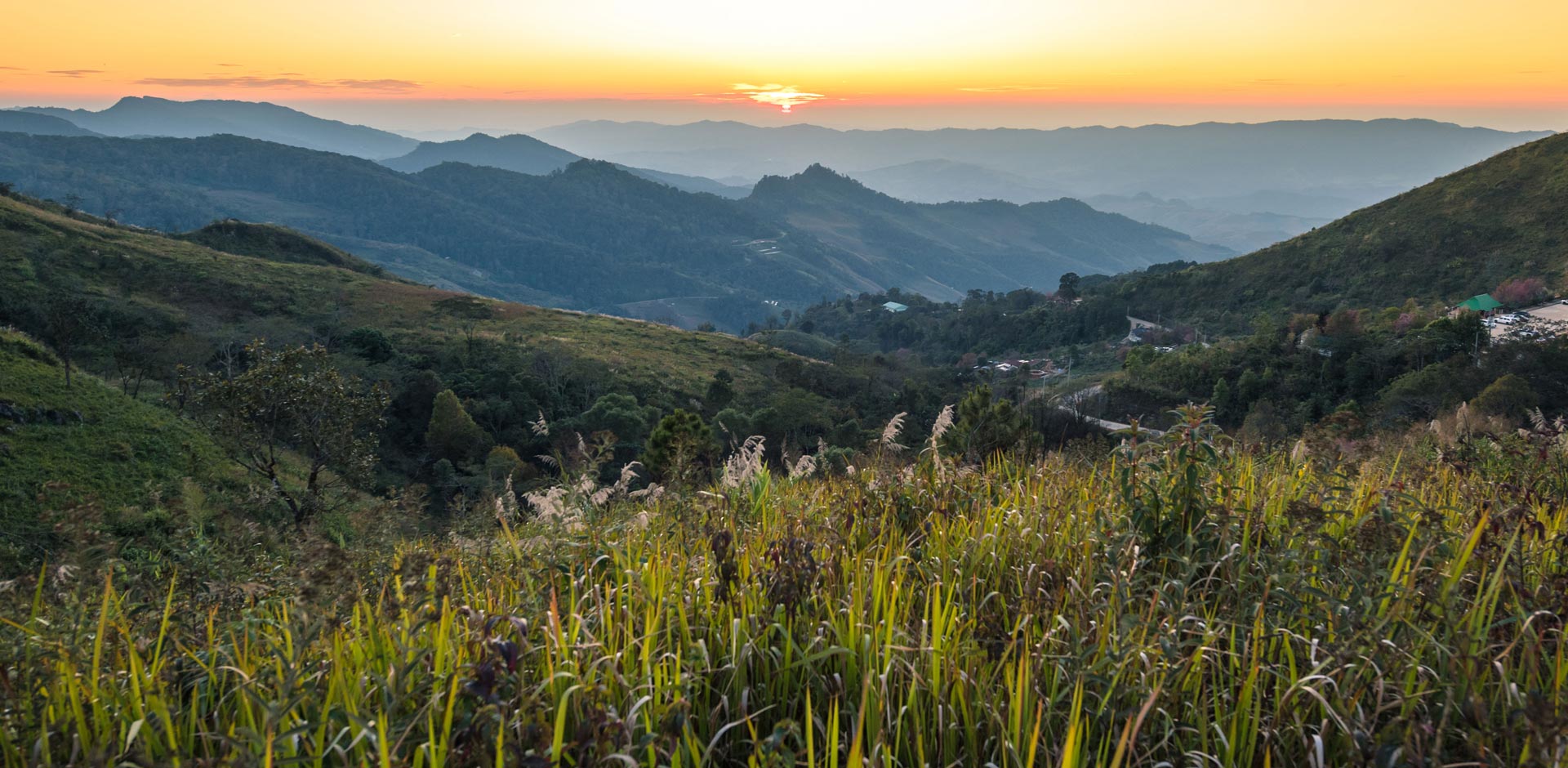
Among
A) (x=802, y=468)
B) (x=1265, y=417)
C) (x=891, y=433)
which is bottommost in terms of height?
(x=1265, y=417)

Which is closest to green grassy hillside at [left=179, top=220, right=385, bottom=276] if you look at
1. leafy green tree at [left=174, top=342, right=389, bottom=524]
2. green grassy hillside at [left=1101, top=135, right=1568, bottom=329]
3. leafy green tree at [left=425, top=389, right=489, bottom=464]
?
leafy green tree at [left=425, top=389, right=489, bottom=464]

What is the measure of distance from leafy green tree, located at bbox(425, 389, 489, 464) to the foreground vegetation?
27719mm

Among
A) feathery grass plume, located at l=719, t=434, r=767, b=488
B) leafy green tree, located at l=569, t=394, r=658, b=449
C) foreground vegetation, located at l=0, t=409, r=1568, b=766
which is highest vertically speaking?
foreground vegetation, located at l=0, t=409, r=1568, b=766

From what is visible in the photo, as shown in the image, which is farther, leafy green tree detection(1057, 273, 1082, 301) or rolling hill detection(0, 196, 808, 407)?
leafy green tree detection(1057, 273, 1082, 301)

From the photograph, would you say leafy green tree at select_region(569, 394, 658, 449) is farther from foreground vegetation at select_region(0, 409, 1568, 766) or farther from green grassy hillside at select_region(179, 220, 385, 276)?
green grassy hillside at select_region(179, 220, 385, 276)

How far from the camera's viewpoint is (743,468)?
182 inches

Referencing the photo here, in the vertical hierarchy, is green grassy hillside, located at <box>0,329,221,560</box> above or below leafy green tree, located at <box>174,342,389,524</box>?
below

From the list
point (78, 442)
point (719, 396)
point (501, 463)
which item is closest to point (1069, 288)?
point (719, 396)

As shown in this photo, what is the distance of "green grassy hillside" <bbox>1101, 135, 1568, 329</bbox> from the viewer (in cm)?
5722

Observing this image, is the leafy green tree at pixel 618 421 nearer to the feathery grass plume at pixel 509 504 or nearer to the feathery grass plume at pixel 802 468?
the feathery grass plume at pixel 509 504

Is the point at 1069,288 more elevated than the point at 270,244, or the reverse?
the point at 270,244

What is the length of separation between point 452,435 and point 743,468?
27.5 m

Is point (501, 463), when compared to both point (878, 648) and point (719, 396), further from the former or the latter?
point (878, 648)

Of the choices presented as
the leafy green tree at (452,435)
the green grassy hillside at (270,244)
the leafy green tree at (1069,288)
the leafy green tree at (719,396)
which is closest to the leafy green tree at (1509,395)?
the leafy green tree at (719,396)
